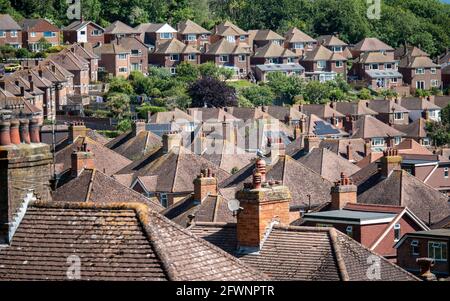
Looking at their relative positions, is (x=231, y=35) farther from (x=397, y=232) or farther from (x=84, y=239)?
(x=84, y=239)

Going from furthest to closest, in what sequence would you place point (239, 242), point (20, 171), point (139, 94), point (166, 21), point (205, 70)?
1. point (166, 21)
2. point (205, 70)
3. point (139, 94)
4. point (239, 242)
5. point (20, 171)

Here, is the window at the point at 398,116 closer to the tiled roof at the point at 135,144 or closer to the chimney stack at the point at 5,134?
the tiled roof at the point at 135,144

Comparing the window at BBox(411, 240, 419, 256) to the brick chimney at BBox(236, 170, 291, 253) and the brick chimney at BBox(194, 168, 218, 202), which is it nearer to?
the brick chimney at BBox(194, 168, 218, 202)

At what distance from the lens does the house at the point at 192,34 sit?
5226 inches

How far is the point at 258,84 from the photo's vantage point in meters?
122

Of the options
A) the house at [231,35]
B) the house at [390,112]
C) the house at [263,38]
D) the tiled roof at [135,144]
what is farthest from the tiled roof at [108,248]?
the house at [263,38]

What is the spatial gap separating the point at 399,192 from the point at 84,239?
3163cm

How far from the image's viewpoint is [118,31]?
128 meters

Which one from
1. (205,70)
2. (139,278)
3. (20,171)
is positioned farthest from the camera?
(205,70)

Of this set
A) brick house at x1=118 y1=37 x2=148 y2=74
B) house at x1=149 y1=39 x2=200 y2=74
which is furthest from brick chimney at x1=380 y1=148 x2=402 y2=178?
house at x1=149 y1=39 x2=200 y2=74

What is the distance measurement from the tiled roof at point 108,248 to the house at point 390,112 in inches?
3671

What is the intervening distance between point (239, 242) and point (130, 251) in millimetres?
6612
